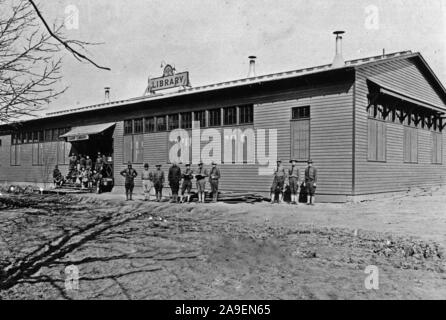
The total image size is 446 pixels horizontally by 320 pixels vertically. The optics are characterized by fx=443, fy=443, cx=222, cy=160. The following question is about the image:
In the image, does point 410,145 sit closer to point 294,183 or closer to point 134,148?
point 294,183

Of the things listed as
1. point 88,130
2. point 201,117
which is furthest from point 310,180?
point 88,130

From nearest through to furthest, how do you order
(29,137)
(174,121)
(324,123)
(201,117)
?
1. (324,123)
2. (201,117)
3. (174,121)
4. (29,137)

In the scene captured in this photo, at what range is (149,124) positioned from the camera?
21.3m

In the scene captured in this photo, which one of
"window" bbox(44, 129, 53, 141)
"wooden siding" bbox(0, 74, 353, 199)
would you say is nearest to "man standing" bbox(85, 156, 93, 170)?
"wooden siding" bbox(0, 74, 353, 199)

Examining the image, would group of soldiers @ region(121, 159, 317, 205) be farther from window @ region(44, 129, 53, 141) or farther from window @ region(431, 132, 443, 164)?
window @ region(44, 129, 53, 141)

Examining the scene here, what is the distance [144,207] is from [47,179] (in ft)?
46.1

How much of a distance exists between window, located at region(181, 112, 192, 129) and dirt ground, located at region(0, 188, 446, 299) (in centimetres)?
722

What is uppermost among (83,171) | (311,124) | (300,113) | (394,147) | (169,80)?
(169,80)

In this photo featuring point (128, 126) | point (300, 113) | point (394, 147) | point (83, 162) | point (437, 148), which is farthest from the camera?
point (83, 162)

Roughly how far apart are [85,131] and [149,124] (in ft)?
14.6

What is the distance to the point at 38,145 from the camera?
28141mm

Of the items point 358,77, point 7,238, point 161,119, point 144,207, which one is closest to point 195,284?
point 7,238

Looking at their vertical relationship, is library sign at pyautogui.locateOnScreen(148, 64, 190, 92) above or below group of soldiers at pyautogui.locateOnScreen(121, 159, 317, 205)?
above

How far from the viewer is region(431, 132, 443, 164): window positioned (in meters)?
20.8
